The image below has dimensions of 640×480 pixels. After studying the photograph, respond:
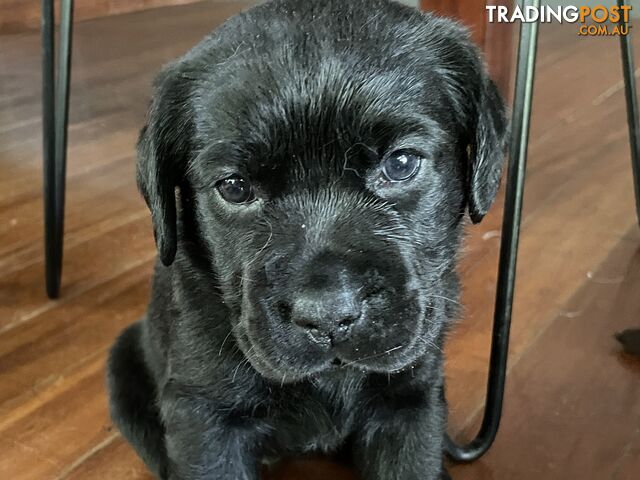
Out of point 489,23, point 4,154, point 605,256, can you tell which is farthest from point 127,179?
point 605,256

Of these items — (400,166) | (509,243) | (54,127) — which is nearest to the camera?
(400,166)

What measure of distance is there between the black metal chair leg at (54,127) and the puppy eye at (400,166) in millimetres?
1044

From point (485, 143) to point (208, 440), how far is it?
0.57 metres

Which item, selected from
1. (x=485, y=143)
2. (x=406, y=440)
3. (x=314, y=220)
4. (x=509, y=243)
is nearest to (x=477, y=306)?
(x=509, y=243)

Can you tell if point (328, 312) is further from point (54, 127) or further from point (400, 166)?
point (54, 127)

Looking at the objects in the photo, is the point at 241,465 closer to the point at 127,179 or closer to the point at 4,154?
the point at 127,179

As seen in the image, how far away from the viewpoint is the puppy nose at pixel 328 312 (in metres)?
0.94

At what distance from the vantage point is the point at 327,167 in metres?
1.02

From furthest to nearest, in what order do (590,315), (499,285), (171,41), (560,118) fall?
(171,41) → (560,118) → (590,315) → (499,285)

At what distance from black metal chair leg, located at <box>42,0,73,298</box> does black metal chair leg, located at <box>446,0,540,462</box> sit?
101cm

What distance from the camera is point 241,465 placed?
4.02 ft

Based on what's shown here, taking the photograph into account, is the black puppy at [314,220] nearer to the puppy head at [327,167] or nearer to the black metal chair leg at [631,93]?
the puppy head at [327,167]

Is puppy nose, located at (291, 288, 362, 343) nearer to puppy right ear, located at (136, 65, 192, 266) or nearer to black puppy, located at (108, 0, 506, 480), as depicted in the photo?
black puppy, located at (108, 0, 506, 480)

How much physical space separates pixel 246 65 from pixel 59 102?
0.96m
